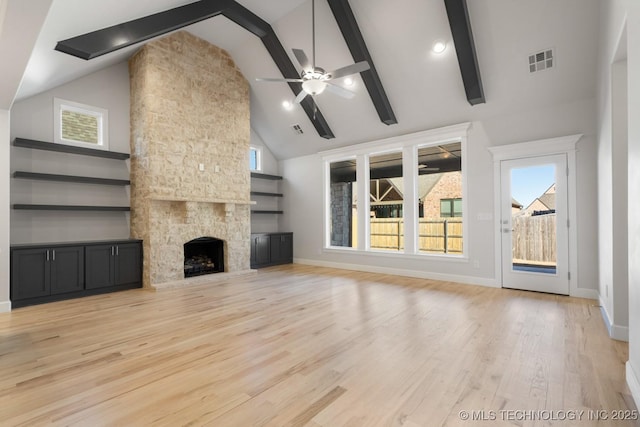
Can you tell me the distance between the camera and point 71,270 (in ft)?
15.4

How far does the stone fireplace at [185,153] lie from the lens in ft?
18.2

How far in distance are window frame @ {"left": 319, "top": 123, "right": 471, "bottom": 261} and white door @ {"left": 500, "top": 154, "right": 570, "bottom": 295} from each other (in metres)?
0.68

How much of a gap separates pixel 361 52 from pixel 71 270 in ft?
18.8

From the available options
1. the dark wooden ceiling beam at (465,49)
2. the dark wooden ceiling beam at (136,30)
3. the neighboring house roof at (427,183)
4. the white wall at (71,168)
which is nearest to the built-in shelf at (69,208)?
the white wall at (71,168)

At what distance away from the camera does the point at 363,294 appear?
15.9 ft

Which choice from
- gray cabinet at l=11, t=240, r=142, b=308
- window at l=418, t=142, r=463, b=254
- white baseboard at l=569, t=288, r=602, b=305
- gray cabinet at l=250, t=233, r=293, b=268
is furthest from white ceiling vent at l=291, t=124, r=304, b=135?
white baseboard at l=569, t=288, r=602, b=305

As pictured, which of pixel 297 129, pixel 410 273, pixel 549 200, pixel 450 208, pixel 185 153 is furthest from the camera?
pixel 297 129

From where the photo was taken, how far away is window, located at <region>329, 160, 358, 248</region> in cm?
796

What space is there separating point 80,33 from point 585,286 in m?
7.77

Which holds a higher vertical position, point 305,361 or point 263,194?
point 263,194

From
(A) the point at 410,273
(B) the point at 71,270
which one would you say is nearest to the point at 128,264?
(B) the point at 71,270

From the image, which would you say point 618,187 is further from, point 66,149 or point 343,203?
point 66,149

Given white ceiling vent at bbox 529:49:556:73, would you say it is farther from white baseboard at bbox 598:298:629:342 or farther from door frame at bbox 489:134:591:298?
white baseboard at bbox 598:298:629:342

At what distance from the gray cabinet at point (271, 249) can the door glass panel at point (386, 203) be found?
236cm
